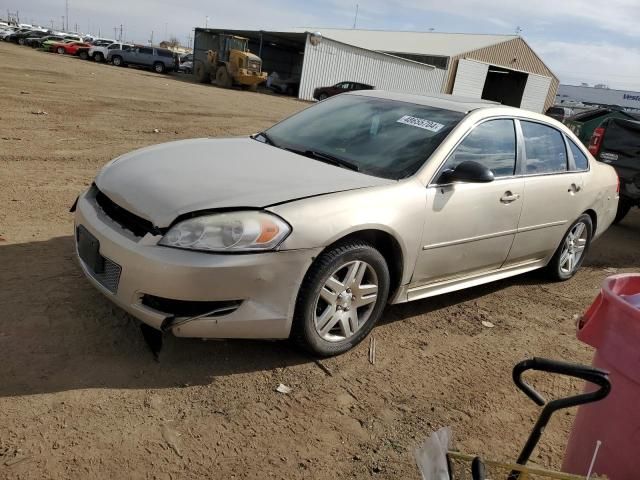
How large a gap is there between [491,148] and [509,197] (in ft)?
1.25

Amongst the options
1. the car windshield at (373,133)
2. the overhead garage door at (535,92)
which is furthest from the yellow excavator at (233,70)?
the car windshield at (373,133)

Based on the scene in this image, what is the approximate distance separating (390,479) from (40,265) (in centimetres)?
290

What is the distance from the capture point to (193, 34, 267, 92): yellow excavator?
31078mm

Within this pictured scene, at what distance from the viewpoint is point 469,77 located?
40250mm

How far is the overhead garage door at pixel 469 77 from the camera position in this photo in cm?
3962

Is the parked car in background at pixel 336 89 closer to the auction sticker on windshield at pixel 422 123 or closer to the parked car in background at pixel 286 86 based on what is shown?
the parked car in background at pixel 286 86

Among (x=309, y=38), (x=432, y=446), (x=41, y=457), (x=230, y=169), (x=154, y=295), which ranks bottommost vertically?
(x=41, y=457)

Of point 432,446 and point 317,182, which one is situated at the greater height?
point 317,182

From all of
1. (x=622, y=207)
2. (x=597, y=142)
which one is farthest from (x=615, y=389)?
(x=622, y=207)

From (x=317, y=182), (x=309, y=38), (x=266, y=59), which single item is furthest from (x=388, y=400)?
(x=266, y=59)

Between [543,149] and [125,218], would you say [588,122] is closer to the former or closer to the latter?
[543,149]

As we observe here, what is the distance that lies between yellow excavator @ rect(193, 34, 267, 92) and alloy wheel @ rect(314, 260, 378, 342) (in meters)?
29.6

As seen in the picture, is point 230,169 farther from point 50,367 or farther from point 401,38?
point 401,38

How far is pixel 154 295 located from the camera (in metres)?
2.74
